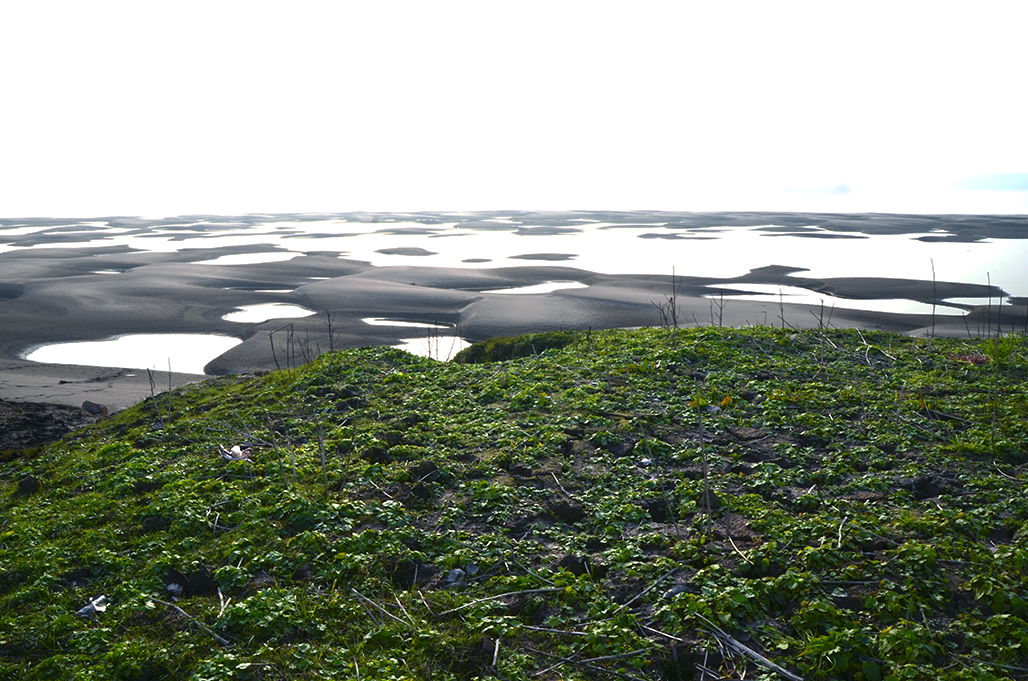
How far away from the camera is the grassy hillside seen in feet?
14.9

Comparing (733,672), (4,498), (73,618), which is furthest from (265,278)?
(733,672)

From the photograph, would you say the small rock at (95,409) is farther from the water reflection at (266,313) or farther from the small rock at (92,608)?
the water reflection at (266,313)

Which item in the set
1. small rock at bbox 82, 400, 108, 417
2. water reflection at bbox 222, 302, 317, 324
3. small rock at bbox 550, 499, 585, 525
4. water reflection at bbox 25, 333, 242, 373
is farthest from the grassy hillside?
water reflection at bbox 222, 302, 317, 324

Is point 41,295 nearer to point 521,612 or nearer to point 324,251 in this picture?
point 324,251

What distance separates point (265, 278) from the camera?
2812cm

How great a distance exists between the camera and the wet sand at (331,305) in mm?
15680

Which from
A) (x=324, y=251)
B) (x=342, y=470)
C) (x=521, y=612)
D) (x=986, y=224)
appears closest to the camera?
(x=521, y=612)

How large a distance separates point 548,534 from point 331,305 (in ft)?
59.3

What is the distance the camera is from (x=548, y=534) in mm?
5871

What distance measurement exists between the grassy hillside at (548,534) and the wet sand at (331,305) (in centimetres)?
543

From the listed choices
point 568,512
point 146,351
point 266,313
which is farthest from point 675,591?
point 266,313

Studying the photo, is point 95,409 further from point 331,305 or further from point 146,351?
point 331,305

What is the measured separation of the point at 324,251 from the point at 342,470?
112ft

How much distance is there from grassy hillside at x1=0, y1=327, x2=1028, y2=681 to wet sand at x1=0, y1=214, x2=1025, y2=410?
214 inches
